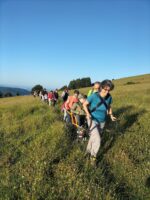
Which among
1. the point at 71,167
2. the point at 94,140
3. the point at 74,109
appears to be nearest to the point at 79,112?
the point at 74,109

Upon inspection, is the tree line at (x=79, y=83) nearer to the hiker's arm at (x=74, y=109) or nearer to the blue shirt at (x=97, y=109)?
the hiker's arm at (x=74, y=109)

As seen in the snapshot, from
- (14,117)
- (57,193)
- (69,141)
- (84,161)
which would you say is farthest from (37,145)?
(14,117)

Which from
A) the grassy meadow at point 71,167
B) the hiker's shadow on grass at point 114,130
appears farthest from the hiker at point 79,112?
the hiker's shadow on grass at point 114,130

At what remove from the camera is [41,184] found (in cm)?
610

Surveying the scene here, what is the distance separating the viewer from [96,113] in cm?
809

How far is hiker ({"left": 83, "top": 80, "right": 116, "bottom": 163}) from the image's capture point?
789 cm

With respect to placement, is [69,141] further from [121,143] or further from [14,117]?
[14,117]

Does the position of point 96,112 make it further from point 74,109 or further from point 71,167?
point 74,109

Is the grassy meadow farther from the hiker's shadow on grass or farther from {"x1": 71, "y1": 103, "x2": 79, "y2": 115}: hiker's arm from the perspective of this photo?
{"x1": 71, "y1": 103, "x2": 79, "y2": 115}: hiker's arm

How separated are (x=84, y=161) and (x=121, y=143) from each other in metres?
2.06

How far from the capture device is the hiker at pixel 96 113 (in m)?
7.89

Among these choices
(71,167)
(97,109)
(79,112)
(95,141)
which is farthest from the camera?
(79,112)

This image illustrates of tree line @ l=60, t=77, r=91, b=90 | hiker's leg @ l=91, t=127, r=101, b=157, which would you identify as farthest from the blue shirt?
tree line @ l=60, t=77, r=91, b=90

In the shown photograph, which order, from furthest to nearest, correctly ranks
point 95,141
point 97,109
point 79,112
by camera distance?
point 79,112
point 97,109
point 95,141
